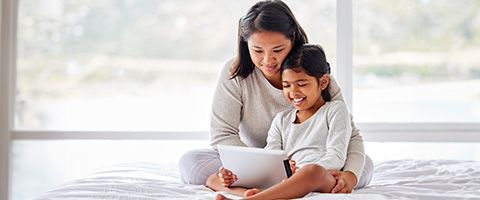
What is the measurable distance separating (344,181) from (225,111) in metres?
0.57

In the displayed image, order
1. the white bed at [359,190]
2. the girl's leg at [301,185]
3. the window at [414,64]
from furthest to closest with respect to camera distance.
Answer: the window at [414,64]
the white bed at [359,190]
the girl's leg at [301,185]

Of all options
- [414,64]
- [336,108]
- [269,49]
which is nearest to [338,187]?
[336,108]

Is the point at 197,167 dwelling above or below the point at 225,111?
below

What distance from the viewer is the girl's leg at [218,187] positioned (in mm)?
2197

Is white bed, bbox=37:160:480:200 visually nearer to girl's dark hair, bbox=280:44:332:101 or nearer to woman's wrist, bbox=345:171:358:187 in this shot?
woman's wrist, bbox=345:171:358:187

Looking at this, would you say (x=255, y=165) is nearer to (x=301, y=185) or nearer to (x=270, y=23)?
(x=301, y=185)

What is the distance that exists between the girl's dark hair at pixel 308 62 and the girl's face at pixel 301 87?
0.04 feet

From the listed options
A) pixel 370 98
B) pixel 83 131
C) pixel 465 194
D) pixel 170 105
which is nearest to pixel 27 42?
pixel 83 131

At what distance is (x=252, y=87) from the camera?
8.79 ft

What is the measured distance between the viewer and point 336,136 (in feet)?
7.64

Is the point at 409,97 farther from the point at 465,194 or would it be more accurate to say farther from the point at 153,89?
the point at 465,194

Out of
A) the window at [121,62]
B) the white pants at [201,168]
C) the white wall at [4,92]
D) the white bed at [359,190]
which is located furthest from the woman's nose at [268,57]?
the white wall at [4,92]

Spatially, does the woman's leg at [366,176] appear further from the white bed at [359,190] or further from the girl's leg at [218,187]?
the girl's leg at [218,187]

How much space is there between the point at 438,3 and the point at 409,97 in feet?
1.37
